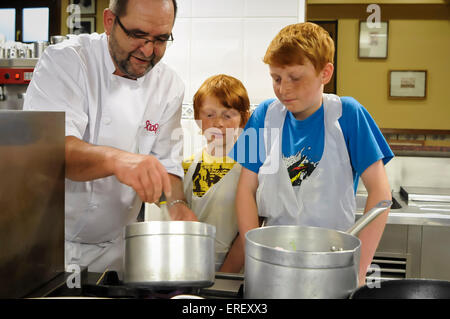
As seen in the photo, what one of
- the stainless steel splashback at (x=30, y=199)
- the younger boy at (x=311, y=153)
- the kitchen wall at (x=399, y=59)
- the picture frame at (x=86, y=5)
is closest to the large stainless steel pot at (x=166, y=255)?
the stainless steel splashback at (x=30, y=199)

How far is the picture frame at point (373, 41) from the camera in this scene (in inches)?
174

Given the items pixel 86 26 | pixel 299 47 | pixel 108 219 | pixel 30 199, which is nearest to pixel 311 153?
pixel 299 47

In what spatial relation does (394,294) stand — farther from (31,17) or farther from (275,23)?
(31,17)

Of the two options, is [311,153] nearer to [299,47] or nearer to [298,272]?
[299,47]

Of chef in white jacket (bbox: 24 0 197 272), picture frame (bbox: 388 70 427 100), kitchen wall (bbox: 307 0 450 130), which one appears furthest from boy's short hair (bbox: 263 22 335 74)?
picture frame (bbox: 388 70 427 100)

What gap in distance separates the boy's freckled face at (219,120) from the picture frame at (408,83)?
11.5ft

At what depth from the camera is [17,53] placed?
7.91ft

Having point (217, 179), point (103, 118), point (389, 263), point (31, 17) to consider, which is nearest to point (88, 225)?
point (103, 118)

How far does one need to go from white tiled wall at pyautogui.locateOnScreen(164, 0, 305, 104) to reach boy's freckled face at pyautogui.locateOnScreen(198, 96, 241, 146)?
29cm

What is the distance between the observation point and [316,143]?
120 centimetres

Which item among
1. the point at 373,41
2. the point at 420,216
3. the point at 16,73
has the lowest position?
the point at 420,216

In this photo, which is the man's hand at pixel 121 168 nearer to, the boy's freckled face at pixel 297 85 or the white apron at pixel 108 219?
the white apron at pixel 108 219

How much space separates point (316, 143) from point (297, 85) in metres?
0.18

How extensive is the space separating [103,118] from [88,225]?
13.4 inches
